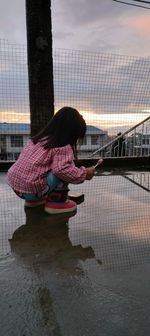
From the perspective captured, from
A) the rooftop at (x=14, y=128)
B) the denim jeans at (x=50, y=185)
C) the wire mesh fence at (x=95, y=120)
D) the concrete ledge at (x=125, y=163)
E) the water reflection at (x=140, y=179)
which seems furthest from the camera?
the concrete ledge at (x=125, y=163)

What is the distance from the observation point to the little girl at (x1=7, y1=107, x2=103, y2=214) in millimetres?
2984

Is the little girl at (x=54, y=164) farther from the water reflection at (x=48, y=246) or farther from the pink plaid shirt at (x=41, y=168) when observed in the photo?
the water reflection at (x=48, y=246)

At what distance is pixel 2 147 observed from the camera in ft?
19.3

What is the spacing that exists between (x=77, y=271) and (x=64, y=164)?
120 centimetres

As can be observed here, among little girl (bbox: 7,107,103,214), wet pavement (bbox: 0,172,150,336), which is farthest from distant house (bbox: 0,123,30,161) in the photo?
little girl (bbox: 7,107,103,214)

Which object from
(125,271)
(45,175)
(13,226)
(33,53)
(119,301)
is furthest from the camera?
(33,53)

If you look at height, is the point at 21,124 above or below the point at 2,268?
above

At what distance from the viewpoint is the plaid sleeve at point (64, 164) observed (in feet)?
9.73

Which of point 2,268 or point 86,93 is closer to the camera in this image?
point 2,268

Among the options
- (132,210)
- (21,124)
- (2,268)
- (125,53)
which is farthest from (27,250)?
(125,53)

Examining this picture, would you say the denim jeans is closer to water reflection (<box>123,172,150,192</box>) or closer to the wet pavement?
the wet pavement

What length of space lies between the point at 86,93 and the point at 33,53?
118 cm

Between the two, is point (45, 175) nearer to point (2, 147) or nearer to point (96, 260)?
point (96, 260)

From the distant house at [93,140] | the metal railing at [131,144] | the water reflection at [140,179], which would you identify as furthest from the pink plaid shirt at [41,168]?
the metal railing at [131,144]
